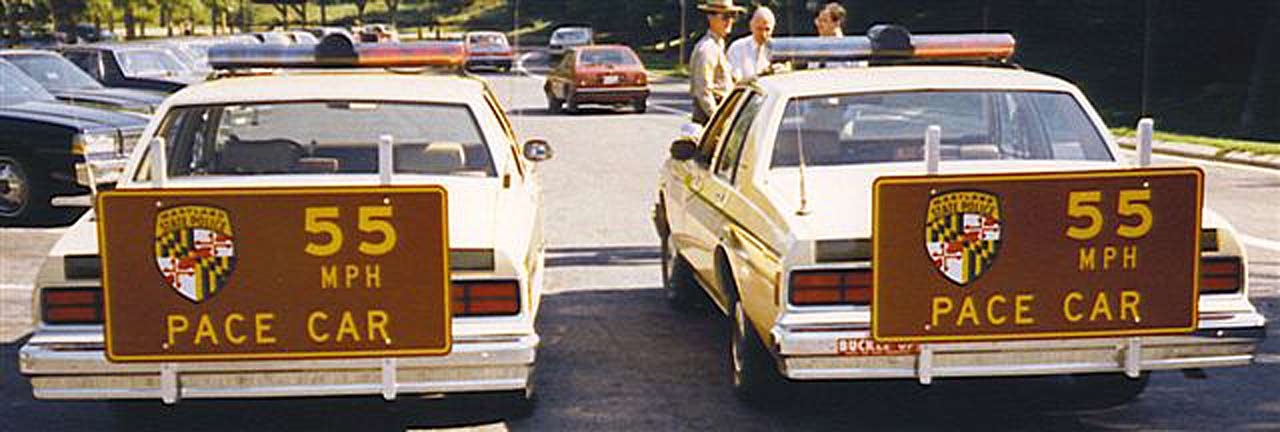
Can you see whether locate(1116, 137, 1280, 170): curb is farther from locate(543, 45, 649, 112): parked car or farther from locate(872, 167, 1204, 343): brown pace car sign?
locate(872, 167, 1204, 343): brown pace car sign

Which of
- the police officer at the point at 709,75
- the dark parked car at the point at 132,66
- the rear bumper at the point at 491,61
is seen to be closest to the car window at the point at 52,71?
the dark parked car at the point at 132,66

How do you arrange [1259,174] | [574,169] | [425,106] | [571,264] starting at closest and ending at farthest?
[425,106], [571,264], [1259,174], [574,169]

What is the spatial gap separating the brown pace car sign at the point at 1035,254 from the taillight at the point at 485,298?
131 centimetres

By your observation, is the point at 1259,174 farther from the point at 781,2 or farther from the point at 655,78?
the point at 781,2

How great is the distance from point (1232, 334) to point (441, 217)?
2.92m

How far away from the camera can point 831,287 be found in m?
5.70

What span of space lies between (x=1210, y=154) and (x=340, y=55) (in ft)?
44.9

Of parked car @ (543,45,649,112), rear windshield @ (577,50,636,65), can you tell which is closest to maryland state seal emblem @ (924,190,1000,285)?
parked car @ (543,45,649,112)

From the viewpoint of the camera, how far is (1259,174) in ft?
55.5

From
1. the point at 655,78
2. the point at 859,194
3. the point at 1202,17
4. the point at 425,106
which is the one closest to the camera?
the point at 859,194

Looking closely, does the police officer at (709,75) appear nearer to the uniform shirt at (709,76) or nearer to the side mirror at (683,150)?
the uniform shirt at (709,76)

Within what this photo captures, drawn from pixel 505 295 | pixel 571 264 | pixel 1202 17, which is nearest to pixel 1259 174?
pixel 571 264

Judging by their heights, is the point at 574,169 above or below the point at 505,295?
below

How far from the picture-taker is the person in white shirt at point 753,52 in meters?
10.2
